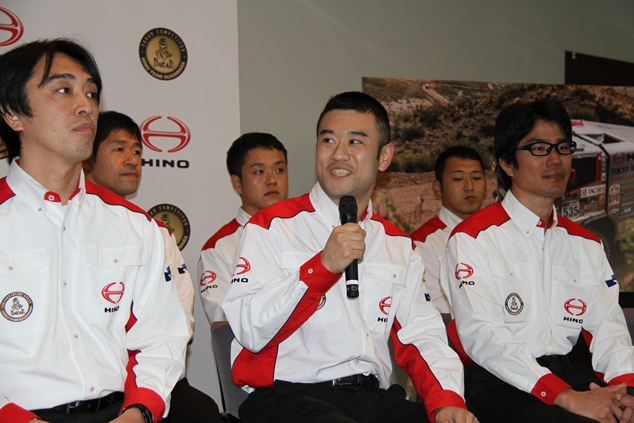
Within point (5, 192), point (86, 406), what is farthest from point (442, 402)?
point (5, 192)

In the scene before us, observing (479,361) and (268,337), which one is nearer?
(268,337)

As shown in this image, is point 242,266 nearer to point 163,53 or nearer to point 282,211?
point 282,211

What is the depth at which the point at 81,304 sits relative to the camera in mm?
2043

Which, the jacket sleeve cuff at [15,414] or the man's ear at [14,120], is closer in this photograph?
the jacket sleeve cuff at [15,414]

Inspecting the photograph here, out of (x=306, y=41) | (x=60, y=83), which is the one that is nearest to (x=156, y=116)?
(x=306, y=41)

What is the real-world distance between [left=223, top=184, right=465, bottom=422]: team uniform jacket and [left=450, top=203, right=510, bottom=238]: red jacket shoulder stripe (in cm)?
34

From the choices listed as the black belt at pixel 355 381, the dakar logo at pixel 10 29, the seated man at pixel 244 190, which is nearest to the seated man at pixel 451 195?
the seated man at pixel 244 190

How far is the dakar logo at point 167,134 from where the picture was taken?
12.2 feet

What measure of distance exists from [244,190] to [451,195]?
1426 mm

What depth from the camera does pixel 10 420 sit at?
1.77m

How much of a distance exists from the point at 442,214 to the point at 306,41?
149 cm

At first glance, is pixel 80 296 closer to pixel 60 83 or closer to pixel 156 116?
pixel 60 83

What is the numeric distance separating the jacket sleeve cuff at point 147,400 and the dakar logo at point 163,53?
2.20m

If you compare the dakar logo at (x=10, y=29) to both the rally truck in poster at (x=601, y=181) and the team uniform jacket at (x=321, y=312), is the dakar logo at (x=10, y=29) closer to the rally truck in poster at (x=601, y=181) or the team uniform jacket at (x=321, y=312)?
the team uniform jacket at (x=321, y=312)
